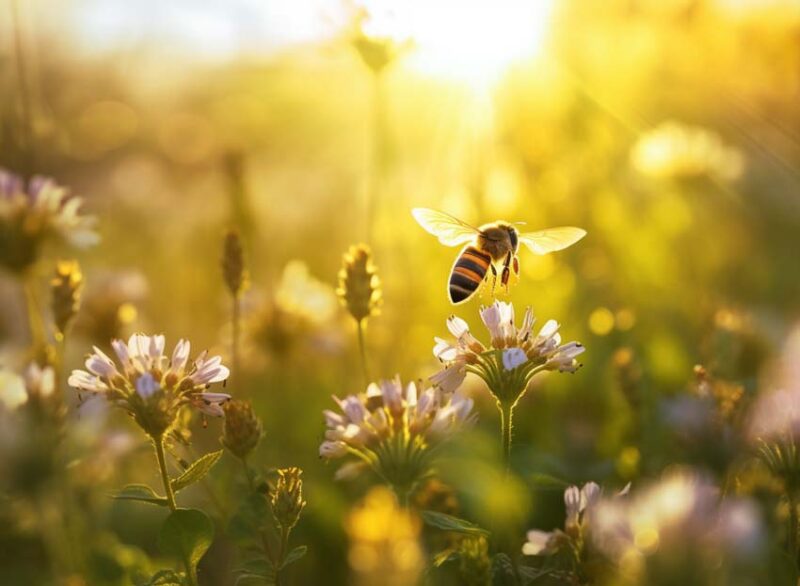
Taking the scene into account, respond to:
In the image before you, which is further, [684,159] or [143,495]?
[684,159]

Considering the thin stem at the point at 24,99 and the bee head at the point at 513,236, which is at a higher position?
the thin stem at the point at 24,99

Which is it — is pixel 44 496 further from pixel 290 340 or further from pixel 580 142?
pixel 580 142

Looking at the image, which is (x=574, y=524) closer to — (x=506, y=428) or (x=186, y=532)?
(x=506, y=428)

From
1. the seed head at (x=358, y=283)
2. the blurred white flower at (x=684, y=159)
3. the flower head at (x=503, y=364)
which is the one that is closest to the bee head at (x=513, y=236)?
the seed head at (x=358, y=283)

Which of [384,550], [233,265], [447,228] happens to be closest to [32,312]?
[233,265]

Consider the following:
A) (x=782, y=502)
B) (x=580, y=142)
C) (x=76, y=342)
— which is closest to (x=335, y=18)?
(x=76, y=342)

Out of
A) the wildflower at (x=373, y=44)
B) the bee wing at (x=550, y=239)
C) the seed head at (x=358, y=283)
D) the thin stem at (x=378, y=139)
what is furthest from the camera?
the thin stem at (x=378, y=139)

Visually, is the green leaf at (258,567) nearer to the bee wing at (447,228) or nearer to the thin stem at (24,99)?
the bee wing at (447,228)
